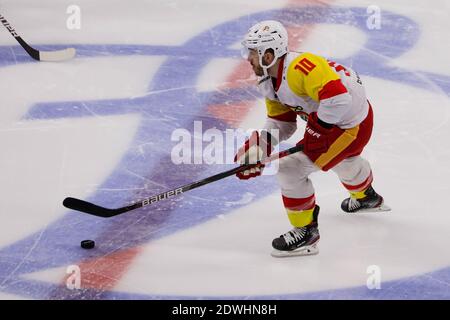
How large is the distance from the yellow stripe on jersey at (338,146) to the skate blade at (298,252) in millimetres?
328

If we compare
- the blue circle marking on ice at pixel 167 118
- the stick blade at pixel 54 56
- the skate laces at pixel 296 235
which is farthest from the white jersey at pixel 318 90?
the stick blade at pixel 54 56

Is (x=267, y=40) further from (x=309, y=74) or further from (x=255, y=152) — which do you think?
(x=255, y=152)

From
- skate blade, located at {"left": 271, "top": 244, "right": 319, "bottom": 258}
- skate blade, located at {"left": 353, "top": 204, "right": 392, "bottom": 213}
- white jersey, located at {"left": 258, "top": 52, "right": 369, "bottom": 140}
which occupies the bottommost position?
skate blade, located at {"left": 353, "top": 204, "right": 392, "bottom": 213}

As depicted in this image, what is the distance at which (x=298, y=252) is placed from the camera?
404 cm

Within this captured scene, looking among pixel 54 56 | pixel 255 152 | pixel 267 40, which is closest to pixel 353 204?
pixel 255 152

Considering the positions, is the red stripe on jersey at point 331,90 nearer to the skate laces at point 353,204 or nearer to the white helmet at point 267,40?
the white helmet at point 267,40

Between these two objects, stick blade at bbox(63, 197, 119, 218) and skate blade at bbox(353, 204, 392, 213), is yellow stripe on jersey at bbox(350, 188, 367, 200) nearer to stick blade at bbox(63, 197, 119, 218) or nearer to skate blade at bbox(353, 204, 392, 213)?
skate blade at bbox(353, 204, 392, 213)

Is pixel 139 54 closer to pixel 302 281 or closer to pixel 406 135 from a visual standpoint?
pixel 406 135

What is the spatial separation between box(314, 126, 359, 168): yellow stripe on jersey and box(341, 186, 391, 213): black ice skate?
440 mm

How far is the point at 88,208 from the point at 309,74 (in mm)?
981

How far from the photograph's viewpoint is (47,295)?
373 cm

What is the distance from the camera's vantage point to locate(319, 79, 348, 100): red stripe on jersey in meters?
3.79

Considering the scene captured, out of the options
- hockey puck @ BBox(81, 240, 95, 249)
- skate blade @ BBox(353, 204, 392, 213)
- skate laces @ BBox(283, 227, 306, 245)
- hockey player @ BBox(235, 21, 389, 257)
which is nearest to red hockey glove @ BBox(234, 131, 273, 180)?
hockey player @ BBox(235, 21, 389, 257)

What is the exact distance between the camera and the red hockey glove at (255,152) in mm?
4051
